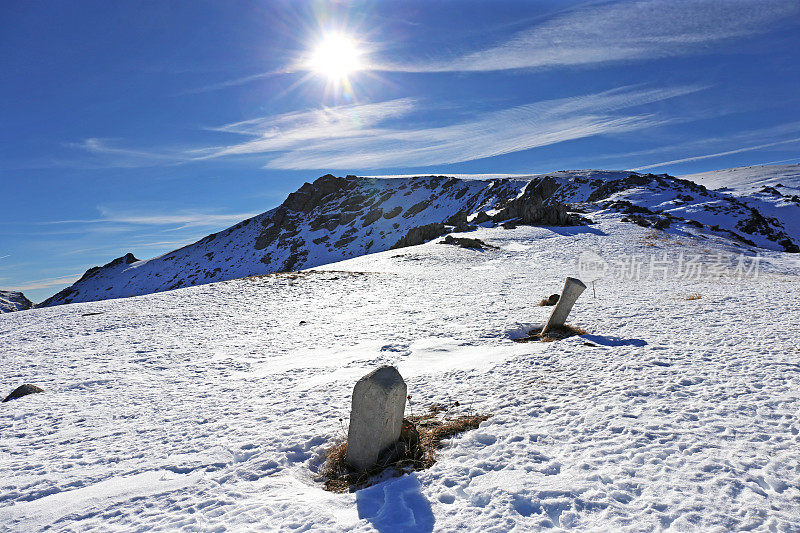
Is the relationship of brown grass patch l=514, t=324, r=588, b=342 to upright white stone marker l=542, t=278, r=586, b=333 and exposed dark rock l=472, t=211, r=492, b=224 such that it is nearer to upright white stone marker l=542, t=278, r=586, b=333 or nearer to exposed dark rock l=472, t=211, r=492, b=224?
upright white stone marker l=542, t=278, r=586, b=333

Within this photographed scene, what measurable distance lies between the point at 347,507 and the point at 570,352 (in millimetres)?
7640

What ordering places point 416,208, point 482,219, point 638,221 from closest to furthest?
1. point 638,221
2. point 482,219
3. point 416,208

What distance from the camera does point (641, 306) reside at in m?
16.4

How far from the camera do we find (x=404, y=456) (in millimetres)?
6434

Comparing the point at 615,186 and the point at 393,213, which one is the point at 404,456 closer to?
the point at 615,186

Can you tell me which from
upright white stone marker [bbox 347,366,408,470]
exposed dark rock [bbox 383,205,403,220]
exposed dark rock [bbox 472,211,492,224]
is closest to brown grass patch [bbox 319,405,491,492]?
upright white stone marker [bbox 347,366,408,470]

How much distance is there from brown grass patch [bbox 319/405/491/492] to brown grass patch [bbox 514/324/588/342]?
5.82 meters

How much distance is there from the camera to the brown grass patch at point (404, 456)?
6117 millimetres

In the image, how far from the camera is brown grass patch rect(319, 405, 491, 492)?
6.12m

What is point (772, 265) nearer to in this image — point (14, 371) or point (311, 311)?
point (311, 311)

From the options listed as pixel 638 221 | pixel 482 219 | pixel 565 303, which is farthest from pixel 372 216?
pixel 565 303

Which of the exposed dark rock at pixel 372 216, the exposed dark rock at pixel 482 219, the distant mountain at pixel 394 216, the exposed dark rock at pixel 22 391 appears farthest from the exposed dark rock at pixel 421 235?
the exposed dark rock at pixel 372 216

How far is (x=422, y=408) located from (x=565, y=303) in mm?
6882

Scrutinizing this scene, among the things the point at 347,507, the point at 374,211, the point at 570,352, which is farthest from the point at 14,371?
the point at 374,211
